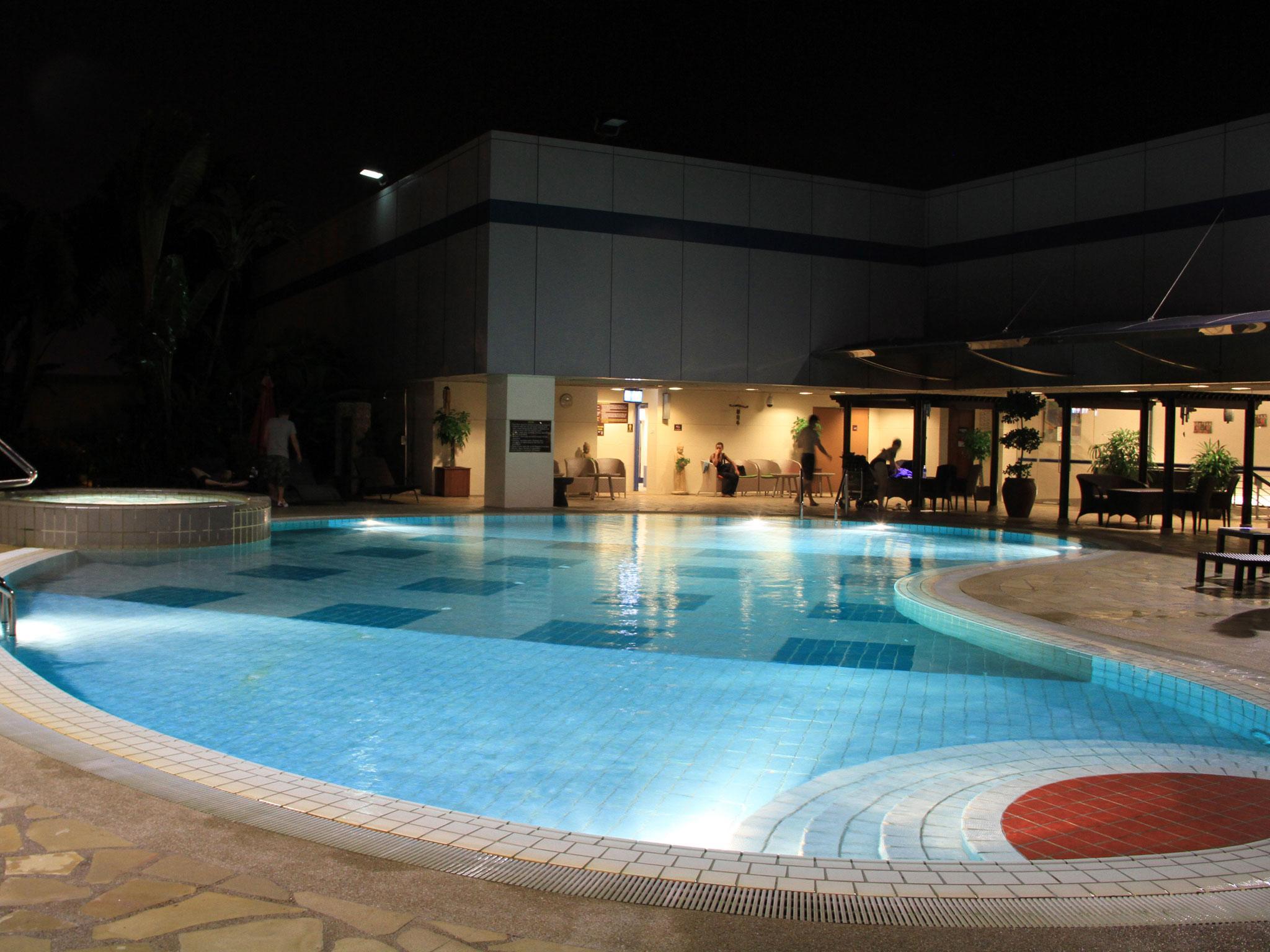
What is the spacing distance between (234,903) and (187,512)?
31.8 ft

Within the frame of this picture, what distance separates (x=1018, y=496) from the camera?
17.3 m

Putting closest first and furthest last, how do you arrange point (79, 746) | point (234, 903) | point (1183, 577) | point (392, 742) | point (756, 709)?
point (234, 903), point (79, 746), point (392, 742), point (756, 709), point (1183, 577)

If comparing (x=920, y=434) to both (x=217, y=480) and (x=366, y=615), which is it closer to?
(x=217, y=480)

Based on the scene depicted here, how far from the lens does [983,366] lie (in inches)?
740

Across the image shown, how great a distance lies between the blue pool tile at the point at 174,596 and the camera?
28.0ft

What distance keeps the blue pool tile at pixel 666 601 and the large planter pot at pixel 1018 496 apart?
9658mm

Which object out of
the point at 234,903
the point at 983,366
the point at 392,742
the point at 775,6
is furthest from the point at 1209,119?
the point at 234,903

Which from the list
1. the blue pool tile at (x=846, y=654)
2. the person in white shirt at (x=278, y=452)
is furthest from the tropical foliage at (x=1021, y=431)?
the person in white shirt at (x=278, y=452)

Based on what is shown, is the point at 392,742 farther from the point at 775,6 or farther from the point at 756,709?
the point at 775,6

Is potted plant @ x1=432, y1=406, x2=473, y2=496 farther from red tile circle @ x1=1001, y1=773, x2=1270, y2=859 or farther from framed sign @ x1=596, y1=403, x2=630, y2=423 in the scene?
red tile circle @ x1=1001, y1=773, x2=1270, y2=859

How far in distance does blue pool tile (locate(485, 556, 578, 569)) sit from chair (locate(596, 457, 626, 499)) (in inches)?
382

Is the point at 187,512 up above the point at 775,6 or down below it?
below

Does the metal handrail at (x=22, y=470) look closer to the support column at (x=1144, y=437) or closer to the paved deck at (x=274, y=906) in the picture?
the paved deck at (x=274, y=906)

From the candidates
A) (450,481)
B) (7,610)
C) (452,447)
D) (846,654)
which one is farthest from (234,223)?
(846,654)
